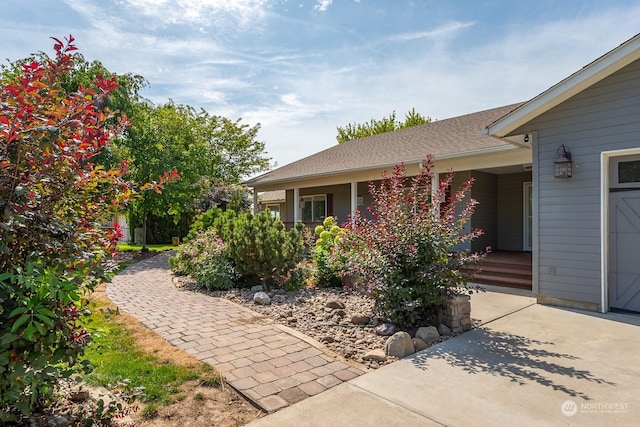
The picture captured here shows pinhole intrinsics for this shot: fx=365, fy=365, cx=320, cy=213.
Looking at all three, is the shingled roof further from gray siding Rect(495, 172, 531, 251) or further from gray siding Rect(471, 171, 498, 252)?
gray siding Rect(495, 172, 531, 251)

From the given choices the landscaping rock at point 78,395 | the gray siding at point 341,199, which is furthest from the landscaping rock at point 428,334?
the gray siding at point 341,199

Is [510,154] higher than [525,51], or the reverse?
[525,51]

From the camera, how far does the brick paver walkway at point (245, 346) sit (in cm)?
336

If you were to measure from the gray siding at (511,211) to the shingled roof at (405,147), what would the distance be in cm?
183

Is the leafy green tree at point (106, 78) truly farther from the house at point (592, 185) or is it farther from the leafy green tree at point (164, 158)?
the house at point (592, 185)

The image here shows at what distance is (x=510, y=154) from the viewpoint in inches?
318

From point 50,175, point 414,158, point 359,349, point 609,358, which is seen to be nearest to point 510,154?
point 414,158

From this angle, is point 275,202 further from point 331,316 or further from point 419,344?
point 419,344

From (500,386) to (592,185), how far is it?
4363mm

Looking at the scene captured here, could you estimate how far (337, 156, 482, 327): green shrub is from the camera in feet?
15.6

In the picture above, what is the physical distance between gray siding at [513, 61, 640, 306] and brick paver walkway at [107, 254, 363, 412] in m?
4.61

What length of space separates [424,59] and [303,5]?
15.0 feet

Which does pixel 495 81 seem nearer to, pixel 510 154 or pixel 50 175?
pixel 510 154

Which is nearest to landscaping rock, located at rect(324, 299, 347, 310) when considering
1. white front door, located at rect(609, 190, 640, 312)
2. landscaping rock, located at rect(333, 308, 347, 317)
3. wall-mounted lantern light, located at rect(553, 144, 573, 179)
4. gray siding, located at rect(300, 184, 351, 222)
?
landscaping rock, located at rect(333, 308, 347, 317)
